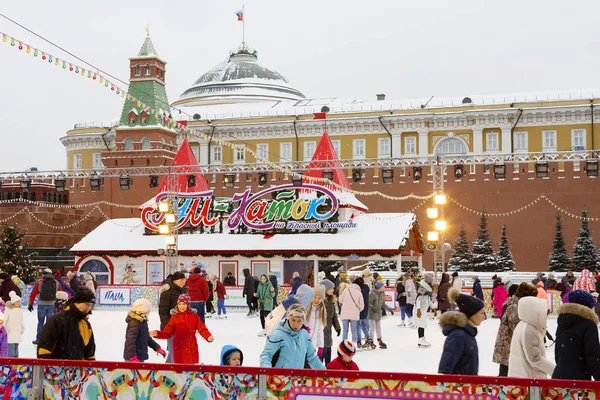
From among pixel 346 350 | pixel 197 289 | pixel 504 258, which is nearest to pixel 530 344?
pixel 346 350

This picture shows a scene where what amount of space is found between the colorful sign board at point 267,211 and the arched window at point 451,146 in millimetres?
19202

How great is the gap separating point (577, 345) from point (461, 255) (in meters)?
33.3

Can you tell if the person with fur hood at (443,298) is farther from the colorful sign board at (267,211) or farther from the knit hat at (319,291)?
the colorful sign board at (267,211)

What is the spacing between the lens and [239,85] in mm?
63094

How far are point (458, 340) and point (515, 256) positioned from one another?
3600 centimetres

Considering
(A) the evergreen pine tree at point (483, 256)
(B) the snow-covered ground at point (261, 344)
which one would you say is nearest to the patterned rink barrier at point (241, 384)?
(B) the snow-covered ground at point (261, 344)

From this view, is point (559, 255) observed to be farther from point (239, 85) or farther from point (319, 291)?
point (239, 85)

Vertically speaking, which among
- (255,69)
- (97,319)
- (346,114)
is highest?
(255,69)

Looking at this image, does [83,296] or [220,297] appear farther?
[220,297]

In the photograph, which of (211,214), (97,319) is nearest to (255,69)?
(211,214)

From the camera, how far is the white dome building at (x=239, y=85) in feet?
201

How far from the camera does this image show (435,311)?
19109 millimetres

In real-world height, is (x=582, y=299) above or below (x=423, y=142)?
below

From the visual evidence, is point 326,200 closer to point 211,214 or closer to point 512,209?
point 211,214
